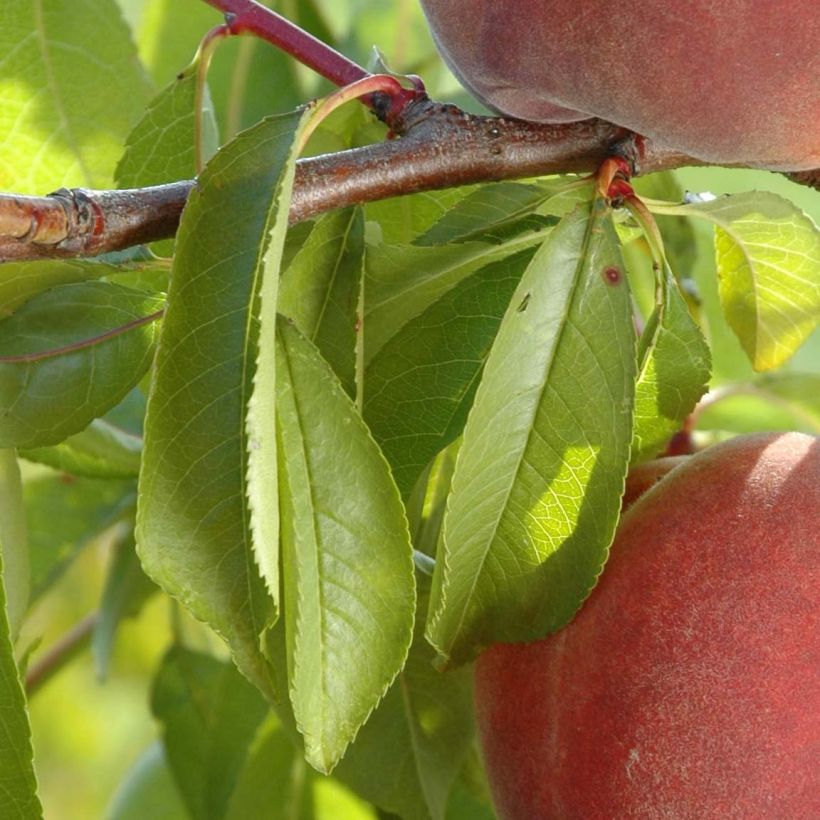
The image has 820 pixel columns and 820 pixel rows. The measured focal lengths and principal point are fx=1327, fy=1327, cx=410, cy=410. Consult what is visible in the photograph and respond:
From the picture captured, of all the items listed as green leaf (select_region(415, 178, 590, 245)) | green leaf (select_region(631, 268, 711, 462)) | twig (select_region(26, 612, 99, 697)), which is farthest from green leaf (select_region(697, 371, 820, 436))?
twig (select_region(26, 612, 99, 697))

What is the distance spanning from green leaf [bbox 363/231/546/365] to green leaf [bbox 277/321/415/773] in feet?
0.33

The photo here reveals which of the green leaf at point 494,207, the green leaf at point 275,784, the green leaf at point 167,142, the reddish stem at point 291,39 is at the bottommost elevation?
the green leaf at point 275,784

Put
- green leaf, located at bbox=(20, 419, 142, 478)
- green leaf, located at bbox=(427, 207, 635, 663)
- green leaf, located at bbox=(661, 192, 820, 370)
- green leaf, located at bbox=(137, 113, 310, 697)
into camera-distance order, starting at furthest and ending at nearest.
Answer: green leaf, located at bbox=(20, 419, 142, 478) < green leaf, located at bbox=(661, 192, 820, 370) < green leaf, located at bbox=(427, 207, 635, 663) < green leaf, located at bbox=(137, 113, 310, 697)

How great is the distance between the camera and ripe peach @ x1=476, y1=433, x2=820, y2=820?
0.65 metres

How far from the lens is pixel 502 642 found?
73cm

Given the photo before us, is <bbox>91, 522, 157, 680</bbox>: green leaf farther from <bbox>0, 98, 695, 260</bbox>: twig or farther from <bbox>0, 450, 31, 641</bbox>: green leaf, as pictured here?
<bbox>0, 98, 695, 260</bbox>: twig

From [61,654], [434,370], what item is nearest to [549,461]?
[434,370]

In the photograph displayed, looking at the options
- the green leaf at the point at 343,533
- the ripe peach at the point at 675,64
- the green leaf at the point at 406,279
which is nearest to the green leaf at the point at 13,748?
the green leaf at the point at 343,533

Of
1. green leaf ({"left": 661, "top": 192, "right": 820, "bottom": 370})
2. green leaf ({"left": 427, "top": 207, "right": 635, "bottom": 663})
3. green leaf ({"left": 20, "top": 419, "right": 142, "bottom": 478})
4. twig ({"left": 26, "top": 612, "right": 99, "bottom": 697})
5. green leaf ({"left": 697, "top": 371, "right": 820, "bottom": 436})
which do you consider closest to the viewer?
green leaf ({"left": 427, "top": 207, "right": 635, "bottom": 663})

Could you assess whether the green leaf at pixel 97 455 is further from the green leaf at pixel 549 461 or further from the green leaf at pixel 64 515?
the green leaf at pixel 549 461

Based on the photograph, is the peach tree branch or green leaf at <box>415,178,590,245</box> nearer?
the peach tree branch

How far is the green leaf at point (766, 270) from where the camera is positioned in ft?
2.79

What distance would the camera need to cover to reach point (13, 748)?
0.62 metres

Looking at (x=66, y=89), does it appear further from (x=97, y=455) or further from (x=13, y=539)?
(x=13, y=539)
